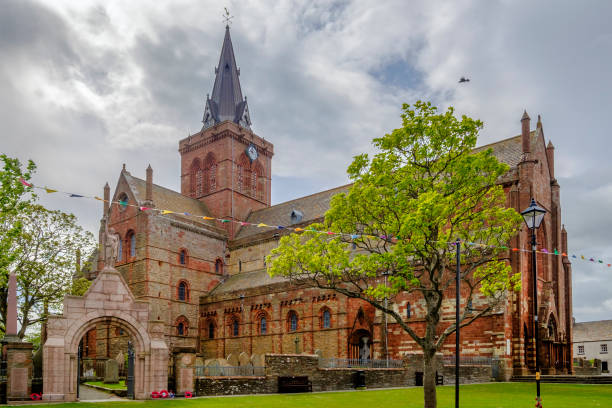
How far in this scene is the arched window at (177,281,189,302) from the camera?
1923 inches

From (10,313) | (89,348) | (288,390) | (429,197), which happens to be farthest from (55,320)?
(89,348)

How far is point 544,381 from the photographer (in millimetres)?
32219

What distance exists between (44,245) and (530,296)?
102 ft

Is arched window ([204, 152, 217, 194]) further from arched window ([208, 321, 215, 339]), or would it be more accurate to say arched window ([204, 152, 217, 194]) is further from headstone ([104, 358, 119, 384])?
headstone ([104, 358, 119, 384])

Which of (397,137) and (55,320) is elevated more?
(397,137)

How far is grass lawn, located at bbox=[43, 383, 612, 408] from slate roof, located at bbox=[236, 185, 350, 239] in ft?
85.3

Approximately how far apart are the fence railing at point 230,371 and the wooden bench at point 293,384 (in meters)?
0.93

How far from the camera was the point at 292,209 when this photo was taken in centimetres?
5384

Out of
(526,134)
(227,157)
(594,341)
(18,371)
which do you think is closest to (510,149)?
(526,134)

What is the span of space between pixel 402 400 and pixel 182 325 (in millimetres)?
31172

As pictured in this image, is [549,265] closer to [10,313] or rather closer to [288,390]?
[288,390]

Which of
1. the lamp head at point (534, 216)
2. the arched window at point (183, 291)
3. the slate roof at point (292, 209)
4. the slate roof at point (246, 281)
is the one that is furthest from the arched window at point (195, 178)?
the lamp head at point (534, 216)

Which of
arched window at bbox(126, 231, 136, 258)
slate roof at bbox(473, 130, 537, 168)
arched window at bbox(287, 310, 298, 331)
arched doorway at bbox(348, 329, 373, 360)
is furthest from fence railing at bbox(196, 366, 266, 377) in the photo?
arched window at bbox(126, 231, 136, 258)

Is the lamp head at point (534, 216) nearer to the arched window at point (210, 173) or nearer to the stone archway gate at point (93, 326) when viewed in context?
the stone archway gate at point (93, 326)
